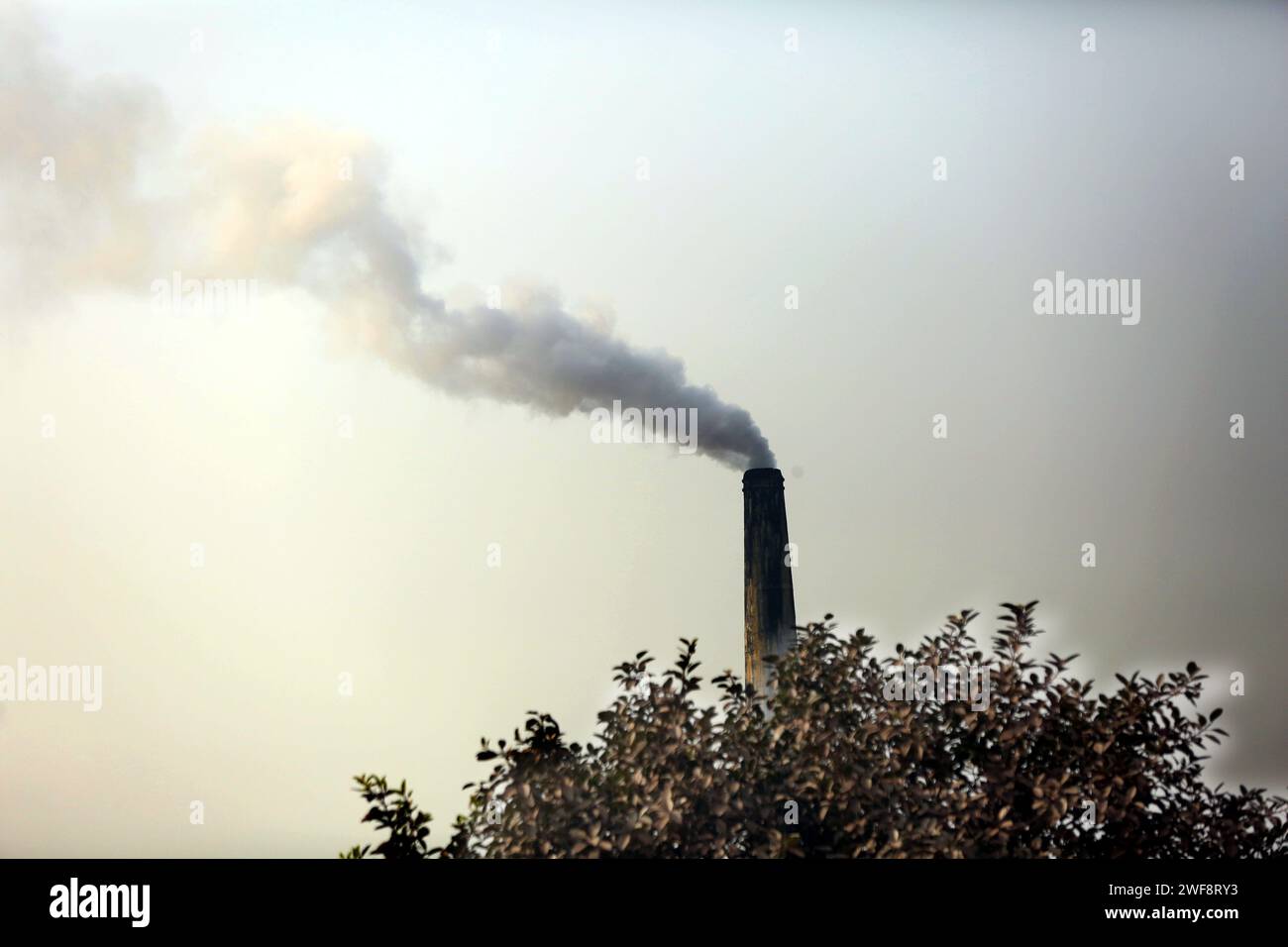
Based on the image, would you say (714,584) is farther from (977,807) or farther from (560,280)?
(977,807)

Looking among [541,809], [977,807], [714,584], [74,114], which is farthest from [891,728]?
[74,114]

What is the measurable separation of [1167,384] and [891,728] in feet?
10.1

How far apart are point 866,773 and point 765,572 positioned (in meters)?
2.59

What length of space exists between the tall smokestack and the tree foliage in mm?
2051

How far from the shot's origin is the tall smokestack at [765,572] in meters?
7.17

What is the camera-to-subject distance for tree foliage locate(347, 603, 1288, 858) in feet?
15.5

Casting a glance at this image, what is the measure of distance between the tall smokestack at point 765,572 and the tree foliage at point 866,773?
205 cm

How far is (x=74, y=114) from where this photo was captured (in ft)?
23.0
